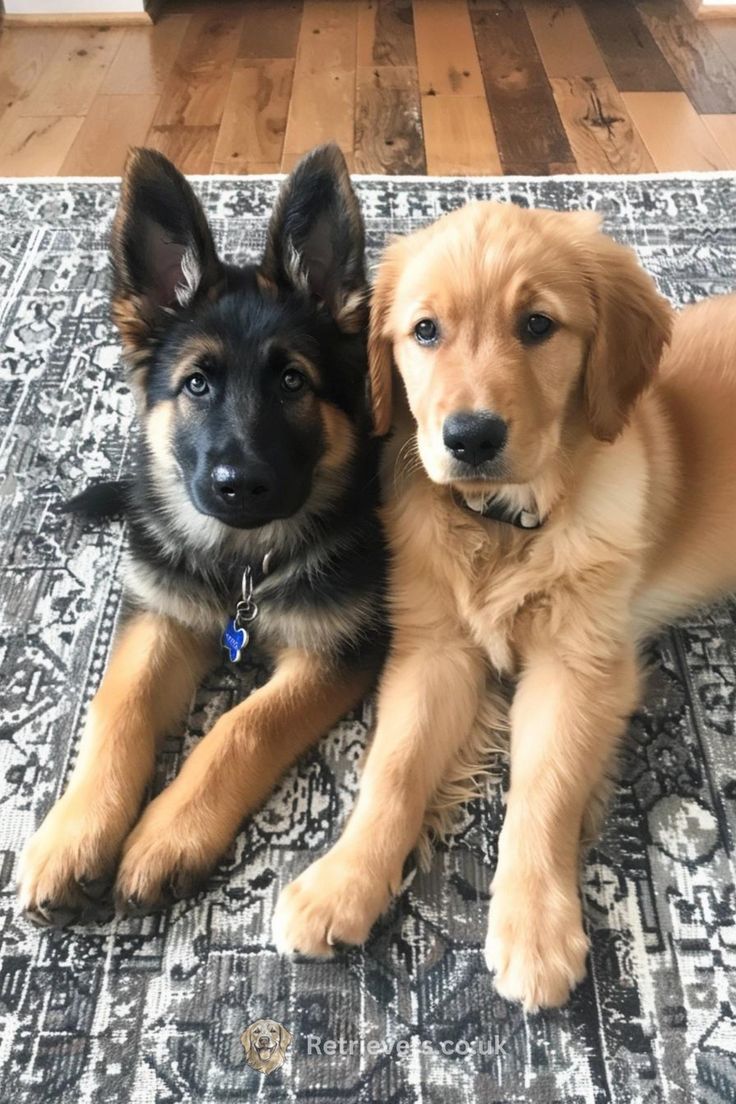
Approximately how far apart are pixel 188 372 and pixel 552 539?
29.3 inches

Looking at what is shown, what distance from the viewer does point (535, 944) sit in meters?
1.45

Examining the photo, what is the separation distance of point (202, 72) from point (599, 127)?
6.03ft

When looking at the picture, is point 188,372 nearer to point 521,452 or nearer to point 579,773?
point 521,452

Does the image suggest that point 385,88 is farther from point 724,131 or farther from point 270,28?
point 724,131

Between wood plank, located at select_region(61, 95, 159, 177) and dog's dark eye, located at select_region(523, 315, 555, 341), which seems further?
wood plank, located at select_region(61, 95, 159, 177)

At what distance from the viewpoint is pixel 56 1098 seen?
1.37 m

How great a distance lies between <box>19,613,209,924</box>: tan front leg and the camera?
1.53 meters

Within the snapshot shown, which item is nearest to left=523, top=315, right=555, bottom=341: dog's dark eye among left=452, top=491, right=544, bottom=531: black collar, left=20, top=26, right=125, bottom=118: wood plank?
left=452, top=491, right=544, bottom=531: black collar

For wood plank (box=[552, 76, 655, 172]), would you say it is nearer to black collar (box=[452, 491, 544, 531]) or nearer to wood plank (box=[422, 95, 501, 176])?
wood plank (box=[422, 95, 501, 176])

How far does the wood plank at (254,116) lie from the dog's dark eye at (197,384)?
7.06 feet

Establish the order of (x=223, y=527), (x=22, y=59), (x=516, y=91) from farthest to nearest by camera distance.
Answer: (x=22, y=59) → (x=516, y=91) → (x=223, y=527)

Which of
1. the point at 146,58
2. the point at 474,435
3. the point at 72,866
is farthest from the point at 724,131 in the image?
the point at 72,866

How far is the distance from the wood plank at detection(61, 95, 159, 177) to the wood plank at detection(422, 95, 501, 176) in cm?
116

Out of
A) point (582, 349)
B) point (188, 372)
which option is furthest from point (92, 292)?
point (582, 349)
